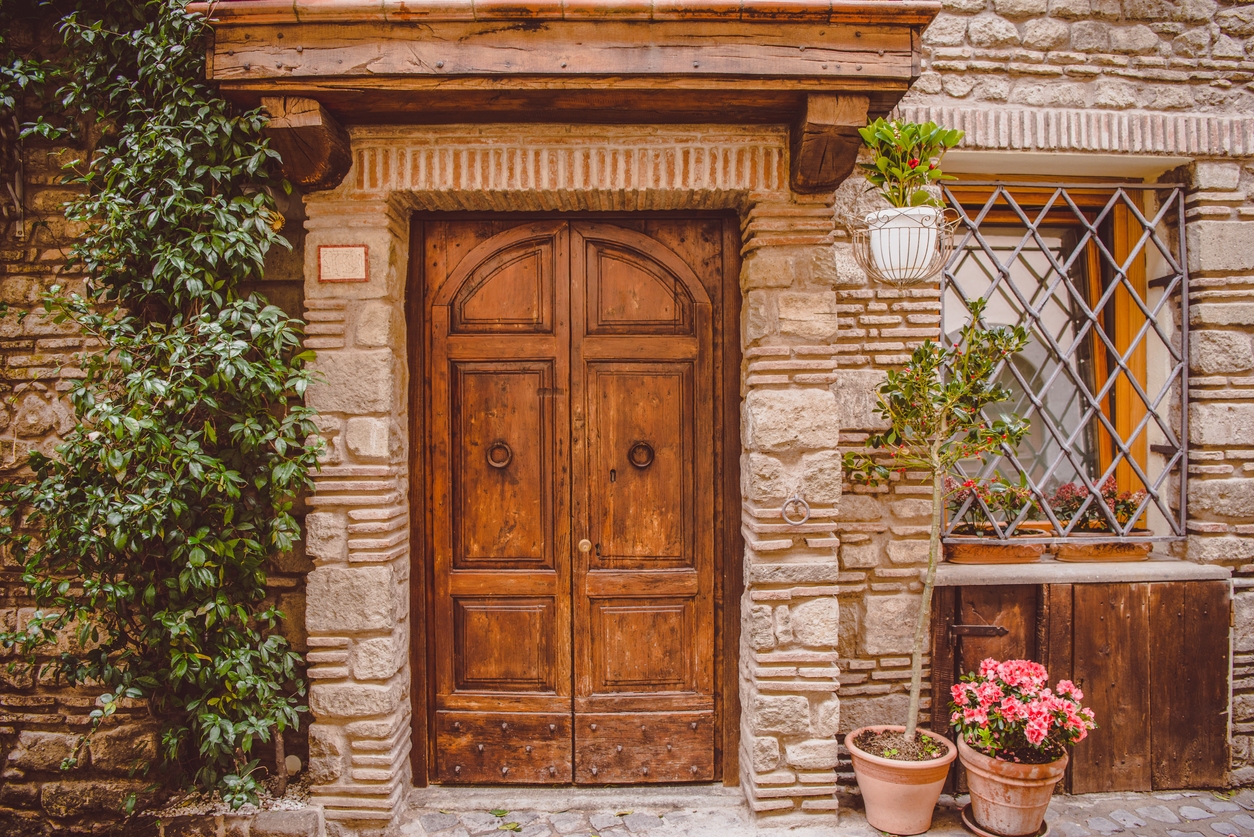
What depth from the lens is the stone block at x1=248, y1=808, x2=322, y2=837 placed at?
2.70 meters

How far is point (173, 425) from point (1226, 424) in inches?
183

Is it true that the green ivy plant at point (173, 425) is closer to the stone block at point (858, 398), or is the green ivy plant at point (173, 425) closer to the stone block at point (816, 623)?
the stone block at point (816, 623)

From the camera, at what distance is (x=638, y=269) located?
3.14 m

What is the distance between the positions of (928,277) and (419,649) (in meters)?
2.74

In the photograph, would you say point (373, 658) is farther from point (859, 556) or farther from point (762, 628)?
point (859, 556)

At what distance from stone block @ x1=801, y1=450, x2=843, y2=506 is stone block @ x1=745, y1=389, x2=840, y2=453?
5 cm

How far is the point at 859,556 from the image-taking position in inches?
119

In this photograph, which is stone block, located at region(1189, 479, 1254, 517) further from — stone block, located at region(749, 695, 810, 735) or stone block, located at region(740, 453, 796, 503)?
stone block, located at region(749, 695, 810, 735)

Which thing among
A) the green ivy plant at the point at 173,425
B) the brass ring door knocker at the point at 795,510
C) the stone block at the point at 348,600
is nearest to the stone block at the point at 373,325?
the green ivy plant at the point at 173,425

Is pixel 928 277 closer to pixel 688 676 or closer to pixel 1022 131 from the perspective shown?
pixel 1022 131

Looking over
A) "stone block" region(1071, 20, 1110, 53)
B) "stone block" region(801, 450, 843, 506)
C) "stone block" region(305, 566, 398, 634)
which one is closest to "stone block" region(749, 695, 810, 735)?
"stone block" region(801, 450, 843, 506)

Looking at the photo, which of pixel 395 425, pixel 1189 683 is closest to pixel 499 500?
pixel 395 425

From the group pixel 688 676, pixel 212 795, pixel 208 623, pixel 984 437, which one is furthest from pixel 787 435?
pixel 212 795

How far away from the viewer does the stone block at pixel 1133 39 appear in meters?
3.19
